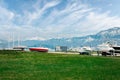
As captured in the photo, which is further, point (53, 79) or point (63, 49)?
point (63, 49)

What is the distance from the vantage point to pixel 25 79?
78.5ft

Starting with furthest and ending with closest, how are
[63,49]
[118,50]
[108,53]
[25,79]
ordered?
[63,49], [118,50], [108,53], [25,79]

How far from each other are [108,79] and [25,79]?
695 cm

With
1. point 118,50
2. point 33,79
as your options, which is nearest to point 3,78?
point 33,79

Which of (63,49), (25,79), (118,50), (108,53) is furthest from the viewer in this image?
(63,49)

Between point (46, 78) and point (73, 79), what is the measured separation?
229cm

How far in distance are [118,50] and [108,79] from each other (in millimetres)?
70900

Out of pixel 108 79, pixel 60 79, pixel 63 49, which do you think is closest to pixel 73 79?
pixel 60 79

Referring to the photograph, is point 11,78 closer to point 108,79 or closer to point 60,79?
point 60,79

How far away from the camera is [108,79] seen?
2470 cm

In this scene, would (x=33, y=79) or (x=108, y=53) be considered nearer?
(x=33, y=79)

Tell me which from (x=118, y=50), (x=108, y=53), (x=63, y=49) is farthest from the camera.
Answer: (x=63, y=49)

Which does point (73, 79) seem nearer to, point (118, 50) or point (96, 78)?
point (96, 78)

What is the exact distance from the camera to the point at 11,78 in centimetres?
2453
